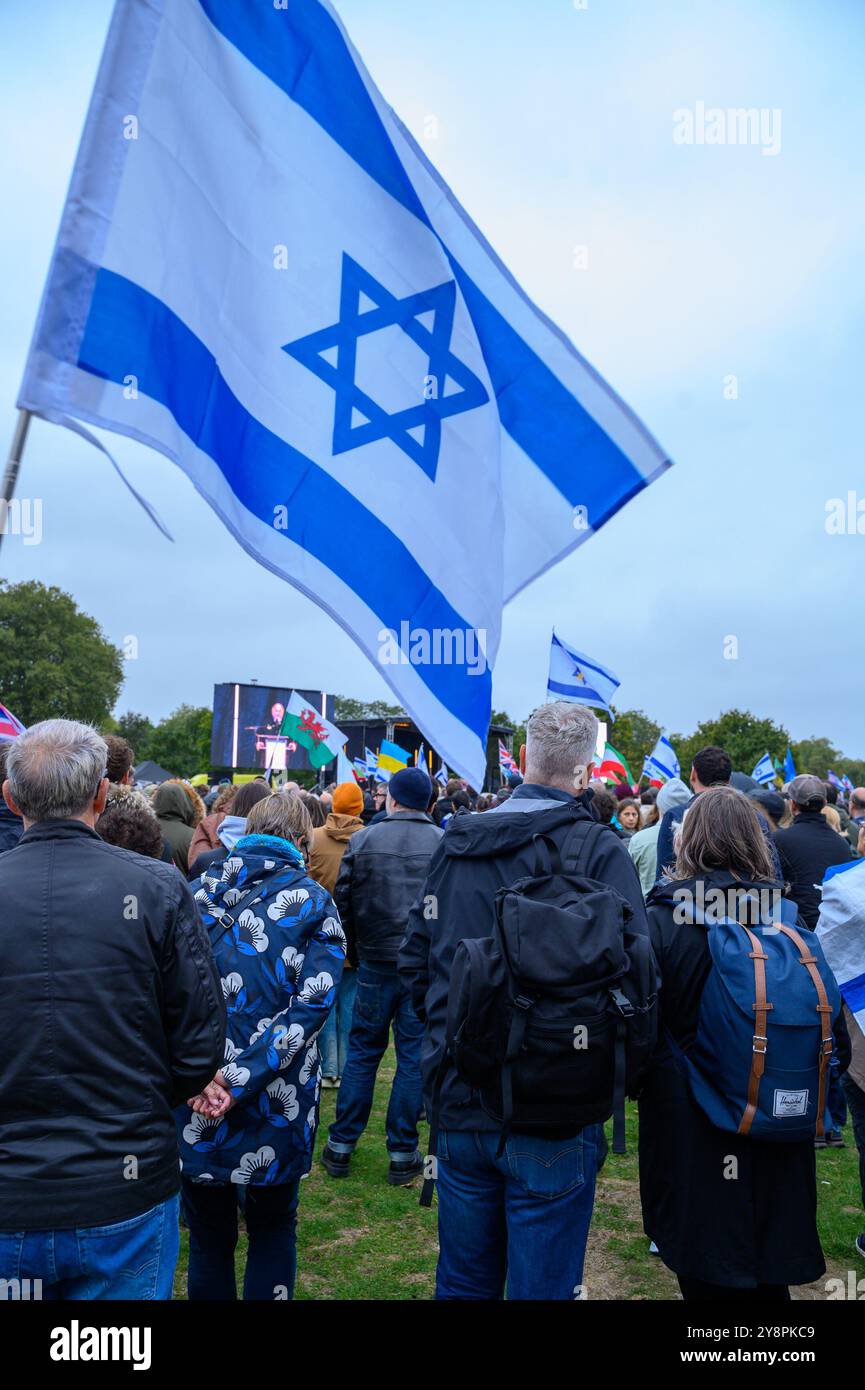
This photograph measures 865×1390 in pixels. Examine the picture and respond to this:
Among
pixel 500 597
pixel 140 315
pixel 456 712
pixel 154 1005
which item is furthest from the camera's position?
pixel 500 597

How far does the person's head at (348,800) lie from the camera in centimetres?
722

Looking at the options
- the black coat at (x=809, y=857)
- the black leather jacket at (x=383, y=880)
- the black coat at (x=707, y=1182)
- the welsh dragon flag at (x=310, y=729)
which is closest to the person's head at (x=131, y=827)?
the black coat at (x=707, y=1182)

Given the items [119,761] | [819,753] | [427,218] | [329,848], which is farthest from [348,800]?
[819,753]

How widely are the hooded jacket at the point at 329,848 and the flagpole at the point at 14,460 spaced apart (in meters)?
4.63

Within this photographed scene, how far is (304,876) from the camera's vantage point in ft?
12.4

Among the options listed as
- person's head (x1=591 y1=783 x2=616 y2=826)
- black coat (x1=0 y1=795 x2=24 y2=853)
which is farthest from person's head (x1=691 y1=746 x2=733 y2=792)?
black coat (x1=0 y1=795 x2=24 y2=853)

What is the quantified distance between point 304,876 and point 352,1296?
1.87m

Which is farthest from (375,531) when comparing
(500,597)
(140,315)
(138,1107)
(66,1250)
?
(66,1250)

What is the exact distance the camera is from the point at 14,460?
247 centimetres

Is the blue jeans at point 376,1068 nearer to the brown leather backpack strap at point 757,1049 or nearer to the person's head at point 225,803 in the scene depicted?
the person's head at point 225,803

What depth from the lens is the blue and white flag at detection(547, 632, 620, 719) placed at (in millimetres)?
14000

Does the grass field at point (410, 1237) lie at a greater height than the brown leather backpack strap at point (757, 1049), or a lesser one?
lesser

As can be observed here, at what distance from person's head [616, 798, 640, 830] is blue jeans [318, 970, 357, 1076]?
4.28 m

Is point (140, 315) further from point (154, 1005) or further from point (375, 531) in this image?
point (154, 1005)
